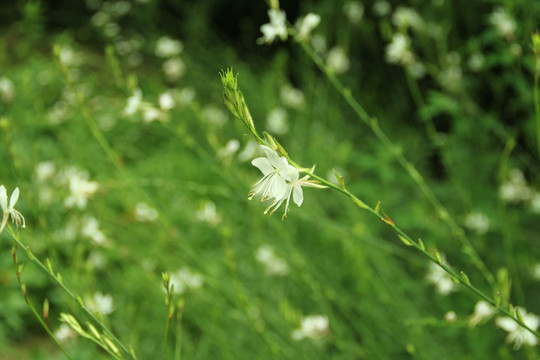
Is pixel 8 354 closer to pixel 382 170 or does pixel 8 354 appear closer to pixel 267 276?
pixel 267 276

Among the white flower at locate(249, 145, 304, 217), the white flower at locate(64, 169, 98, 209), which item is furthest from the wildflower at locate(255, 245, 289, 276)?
the white flower at locate(249, 145, 304, 217)

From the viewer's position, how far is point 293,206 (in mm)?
2090

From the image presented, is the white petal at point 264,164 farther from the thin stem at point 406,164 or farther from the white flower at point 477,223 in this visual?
the white flower at point 477,223

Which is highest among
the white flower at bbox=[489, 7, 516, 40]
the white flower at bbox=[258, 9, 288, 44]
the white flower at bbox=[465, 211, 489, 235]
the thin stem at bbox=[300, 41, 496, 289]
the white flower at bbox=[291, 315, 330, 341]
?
the white flower at bbox=[489, 7, 516, 40]

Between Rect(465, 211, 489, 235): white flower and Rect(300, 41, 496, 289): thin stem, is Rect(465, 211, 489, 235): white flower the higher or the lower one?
the higher one

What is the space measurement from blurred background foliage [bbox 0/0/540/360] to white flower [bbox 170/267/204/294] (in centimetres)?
1

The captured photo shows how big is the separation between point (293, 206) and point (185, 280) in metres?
0.52

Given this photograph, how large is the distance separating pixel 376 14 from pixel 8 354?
2881 millimetres

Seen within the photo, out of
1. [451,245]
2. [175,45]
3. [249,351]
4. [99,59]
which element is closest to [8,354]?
[249,351]

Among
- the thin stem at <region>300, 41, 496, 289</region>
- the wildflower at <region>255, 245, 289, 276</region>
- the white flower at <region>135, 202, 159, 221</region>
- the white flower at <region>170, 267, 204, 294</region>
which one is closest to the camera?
the thin stem at <region>300, 41, 496, 289</region>

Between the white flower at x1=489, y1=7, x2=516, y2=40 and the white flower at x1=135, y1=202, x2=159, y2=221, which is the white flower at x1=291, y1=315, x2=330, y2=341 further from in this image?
the white flower at x1=489, y1=7, x2=516, y2=40

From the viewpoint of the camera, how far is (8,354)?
229 cm

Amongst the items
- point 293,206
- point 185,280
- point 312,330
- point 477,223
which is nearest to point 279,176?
point 312,330

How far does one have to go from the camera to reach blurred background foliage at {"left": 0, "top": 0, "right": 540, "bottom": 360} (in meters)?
1.66
